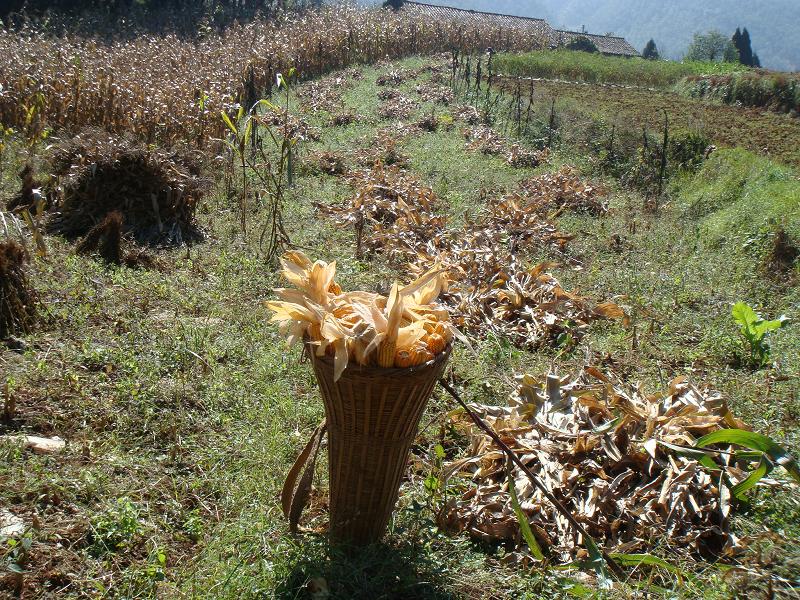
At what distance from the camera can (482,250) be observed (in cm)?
568

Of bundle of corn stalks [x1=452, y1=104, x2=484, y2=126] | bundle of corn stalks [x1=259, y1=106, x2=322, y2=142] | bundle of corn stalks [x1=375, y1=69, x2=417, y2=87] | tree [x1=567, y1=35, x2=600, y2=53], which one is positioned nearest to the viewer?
bundle of corn stalks [x1=259, y1=106, x2=322, y2=142]

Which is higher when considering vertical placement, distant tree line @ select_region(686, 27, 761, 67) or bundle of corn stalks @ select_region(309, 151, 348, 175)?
distant tree line @ select_region(686, 27, 761, 67)

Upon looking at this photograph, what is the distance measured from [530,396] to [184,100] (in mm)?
7132

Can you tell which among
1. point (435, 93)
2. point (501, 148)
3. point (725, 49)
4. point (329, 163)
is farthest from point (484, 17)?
point (329, 163)

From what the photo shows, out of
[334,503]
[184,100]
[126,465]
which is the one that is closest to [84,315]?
[126,465]

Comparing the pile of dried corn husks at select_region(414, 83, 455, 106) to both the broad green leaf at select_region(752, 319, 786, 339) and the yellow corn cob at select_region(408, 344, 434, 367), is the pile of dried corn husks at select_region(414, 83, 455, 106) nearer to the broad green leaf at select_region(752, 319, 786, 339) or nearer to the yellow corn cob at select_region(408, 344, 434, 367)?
the broad green leaf at select_region(752, 319, 786, 339)

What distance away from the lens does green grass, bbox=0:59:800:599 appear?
7.38 ft

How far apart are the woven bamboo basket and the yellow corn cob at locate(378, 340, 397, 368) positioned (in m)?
0.03

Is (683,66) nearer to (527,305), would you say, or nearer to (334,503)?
(527,305)

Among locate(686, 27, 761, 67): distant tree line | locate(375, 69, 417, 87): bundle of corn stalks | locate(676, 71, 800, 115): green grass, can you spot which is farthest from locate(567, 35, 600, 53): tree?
locate(375, 69, 417, 87): bundle of corn stalks

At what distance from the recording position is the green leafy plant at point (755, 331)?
4332mm

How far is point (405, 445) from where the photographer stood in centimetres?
220

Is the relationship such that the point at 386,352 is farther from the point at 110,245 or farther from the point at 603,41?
the point at 603,41

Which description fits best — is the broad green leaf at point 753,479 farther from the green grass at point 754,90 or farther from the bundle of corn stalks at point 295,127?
the green grass at point 754,90
